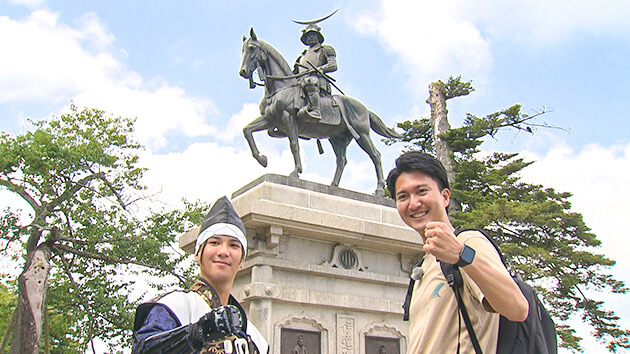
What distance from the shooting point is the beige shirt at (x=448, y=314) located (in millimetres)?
1814

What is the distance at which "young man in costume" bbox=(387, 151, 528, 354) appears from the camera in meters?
1.71

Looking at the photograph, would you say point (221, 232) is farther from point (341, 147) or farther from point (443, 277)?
point (341, 147)

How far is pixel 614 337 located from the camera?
52.7 feet

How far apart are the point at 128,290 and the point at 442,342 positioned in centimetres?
1632

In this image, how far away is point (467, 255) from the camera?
171 cm

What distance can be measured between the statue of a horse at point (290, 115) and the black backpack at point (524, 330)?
5.67 metres

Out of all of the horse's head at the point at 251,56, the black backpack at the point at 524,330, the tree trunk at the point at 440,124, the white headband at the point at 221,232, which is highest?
the tree trunk at the point at 440,124

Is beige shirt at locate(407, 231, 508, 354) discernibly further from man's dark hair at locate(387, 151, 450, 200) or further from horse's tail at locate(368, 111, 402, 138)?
horse's tail at locate(368, 111, 402, 138)

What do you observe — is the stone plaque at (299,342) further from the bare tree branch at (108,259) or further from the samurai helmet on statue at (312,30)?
the bare tree branch at (108,259)

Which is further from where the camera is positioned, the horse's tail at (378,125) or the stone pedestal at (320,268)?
the horse's tail at (378,125)

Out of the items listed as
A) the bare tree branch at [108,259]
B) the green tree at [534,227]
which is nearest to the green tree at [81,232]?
the bare tree branch at [108,259]

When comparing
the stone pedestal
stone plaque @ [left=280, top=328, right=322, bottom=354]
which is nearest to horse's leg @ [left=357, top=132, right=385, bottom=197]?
the stone pedestal

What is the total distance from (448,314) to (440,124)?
65.8 feet

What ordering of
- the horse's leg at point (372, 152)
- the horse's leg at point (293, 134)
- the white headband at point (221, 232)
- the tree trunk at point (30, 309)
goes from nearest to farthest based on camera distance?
1. the white headband at point (221, 232)
2. the horse's leg at point (293, 134)
3. the horse's leg at point (372, 152)
4. the tree trunk at point (30, 309)
